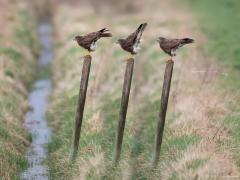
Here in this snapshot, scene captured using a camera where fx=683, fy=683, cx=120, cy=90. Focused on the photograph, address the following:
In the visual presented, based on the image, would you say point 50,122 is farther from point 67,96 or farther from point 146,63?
point 146,63

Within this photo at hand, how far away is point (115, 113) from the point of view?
20641 mm

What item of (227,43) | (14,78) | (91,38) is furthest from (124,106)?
(227,43)

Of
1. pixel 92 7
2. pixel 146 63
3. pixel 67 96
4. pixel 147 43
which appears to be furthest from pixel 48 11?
pixel 67 96

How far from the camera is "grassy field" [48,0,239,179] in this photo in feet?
50.2

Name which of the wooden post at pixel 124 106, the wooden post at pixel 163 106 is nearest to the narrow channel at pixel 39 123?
the wooden post at pixel 124 106

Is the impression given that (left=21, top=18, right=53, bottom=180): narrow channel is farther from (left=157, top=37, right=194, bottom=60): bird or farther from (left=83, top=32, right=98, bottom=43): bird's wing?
(left=157, top=37, right=194, bottom=60): bird

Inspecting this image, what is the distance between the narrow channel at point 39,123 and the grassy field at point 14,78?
9.9 inches

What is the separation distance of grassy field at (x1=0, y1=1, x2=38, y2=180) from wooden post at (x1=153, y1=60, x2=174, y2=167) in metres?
3.46

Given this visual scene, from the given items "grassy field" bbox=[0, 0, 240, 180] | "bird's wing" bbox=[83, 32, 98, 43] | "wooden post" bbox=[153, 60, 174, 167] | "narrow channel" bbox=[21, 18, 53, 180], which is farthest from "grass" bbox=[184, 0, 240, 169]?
"narrow channel" bbox=[21, 18, 53, 180]

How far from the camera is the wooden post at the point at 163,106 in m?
15.6

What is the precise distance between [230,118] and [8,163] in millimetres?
5821

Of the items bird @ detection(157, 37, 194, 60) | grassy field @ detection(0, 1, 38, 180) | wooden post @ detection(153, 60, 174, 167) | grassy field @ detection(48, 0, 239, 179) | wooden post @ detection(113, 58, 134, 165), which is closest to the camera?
grassy field @ detection(48, 0, 239, 179)

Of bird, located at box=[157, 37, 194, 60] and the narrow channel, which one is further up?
bird, located at box=[157, 37, 194, 60]

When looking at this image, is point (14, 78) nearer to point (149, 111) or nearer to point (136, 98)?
point (136, 98)
